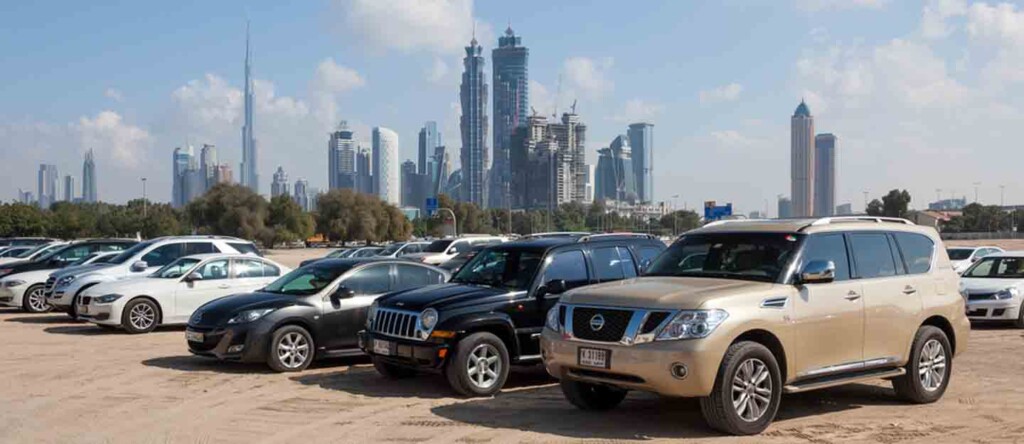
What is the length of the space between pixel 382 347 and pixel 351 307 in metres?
2.11

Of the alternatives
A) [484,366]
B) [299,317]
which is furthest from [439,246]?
[484,366]

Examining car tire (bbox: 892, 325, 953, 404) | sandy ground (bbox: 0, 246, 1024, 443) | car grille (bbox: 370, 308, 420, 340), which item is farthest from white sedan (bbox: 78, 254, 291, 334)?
car tire (bbox: 892, 325, 953, 404)

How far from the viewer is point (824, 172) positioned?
19150 cm

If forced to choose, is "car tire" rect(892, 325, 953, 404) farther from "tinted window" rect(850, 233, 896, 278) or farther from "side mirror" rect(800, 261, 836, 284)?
"side mirror" rect(800, 261, 836, 284)

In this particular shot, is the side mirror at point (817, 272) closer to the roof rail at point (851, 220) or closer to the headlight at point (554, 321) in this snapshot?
the roof rail at point (851, 220)

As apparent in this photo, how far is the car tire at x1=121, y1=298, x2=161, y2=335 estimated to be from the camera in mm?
17094

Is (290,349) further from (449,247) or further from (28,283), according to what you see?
(449,247)

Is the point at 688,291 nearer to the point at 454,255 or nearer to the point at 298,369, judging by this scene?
the point at 298,369

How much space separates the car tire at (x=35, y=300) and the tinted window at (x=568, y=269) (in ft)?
51.3

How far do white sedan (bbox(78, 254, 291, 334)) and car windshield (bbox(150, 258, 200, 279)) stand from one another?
0.13 m

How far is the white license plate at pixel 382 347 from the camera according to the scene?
1073 cm

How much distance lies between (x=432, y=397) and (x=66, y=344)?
335 inches

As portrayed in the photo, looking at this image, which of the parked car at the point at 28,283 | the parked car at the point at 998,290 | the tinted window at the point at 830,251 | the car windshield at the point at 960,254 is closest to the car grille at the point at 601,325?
the tinted window at the point at 830,251

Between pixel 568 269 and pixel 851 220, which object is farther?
pixel 568 269
